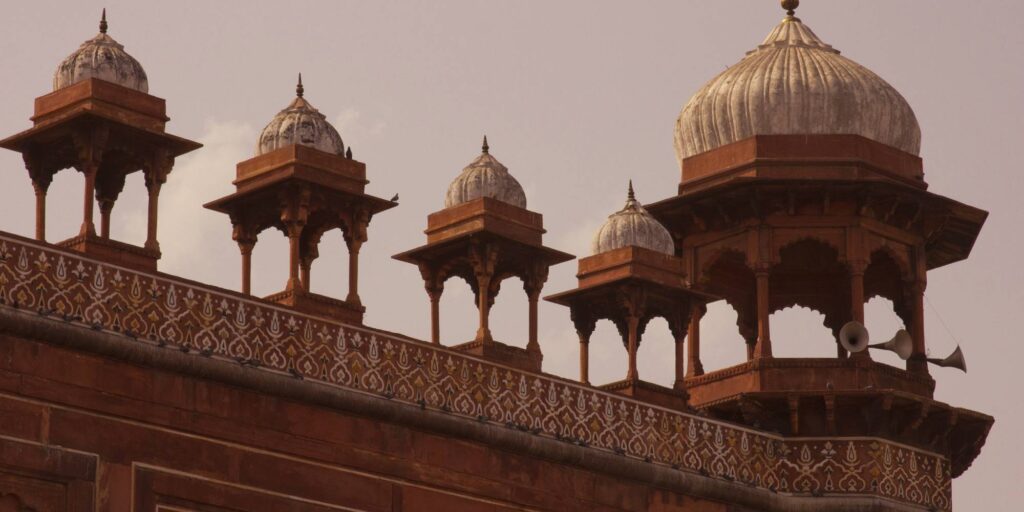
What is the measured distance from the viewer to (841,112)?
29625mm

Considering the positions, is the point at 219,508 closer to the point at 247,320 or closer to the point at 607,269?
the point at 247,320

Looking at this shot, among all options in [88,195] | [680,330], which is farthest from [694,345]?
[88,195]

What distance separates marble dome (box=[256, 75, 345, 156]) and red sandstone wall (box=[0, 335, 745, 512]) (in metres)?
3.24

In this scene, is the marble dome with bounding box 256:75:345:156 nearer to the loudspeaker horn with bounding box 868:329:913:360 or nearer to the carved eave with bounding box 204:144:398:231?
the carved eave with bounding box 204:144:398:231

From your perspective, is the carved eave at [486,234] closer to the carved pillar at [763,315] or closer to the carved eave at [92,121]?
the carved pillar at [763,315]

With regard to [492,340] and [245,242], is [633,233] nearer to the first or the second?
[492,340]

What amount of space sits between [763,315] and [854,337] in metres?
0.92

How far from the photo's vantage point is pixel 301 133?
26.2m

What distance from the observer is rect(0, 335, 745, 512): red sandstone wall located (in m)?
21.7

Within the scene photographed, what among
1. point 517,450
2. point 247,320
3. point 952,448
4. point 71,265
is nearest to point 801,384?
point 952,448

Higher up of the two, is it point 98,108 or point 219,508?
point 98,108

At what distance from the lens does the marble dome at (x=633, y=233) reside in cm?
2909

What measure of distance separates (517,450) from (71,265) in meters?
4.75

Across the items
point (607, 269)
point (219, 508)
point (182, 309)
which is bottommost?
point (219, 508)
